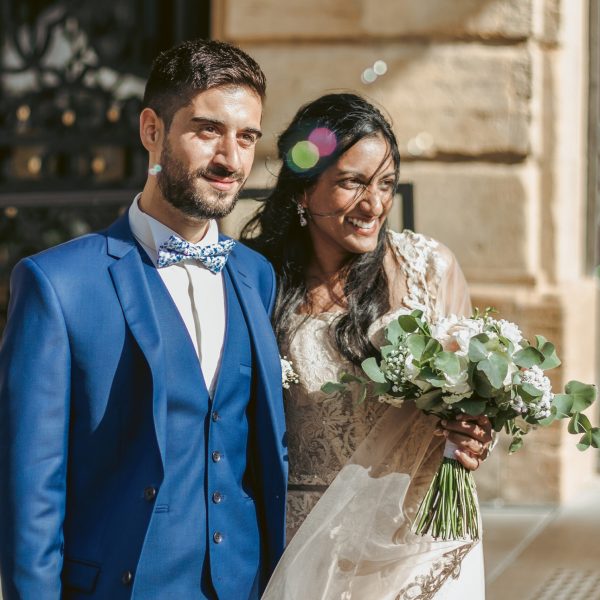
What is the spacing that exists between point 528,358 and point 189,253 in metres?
0.86

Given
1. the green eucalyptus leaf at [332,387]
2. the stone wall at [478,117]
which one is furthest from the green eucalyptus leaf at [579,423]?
the stone wall at [478,117]

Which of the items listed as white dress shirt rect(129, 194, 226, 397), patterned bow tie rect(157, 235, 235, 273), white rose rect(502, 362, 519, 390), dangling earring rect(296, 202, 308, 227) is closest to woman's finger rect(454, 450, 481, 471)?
white rose rect(502, 362, 519, 390)

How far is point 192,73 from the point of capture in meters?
2.66

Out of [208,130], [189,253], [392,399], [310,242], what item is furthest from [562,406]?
[208,130]

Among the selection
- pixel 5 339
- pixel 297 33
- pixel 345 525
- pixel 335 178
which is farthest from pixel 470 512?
pixel 297 33

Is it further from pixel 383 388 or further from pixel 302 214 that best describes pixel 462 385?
pixel 302 214

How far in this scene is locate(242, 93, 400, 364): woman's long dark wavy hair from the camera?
3.19 meters

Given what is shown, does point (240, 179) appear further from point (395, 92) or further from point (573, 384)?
point (395, 92)

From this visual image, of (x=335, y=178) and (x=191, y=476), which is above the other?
(x=335, y=178)

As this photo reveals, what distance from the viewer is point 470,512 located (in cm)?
292

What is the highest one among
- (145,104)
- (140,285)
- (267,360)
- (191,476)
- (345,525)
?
(145,104)

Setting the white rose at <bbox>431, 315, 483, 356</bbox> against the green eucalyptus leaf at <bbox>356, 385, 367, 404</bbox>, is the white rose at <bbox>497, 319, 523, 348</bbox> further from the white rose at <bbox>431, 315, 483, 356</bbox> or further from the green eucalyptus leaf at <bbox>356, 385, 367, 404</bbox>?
the green eucalyptus leaf at <bbox>356, 385, 367, 404</bbox>

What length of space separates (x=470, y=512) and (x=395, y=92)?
3.44 meters

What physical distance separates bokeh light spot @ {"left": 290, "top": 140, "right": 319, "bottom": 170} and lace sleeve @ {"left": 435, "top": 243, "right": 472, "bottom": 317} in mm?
455
